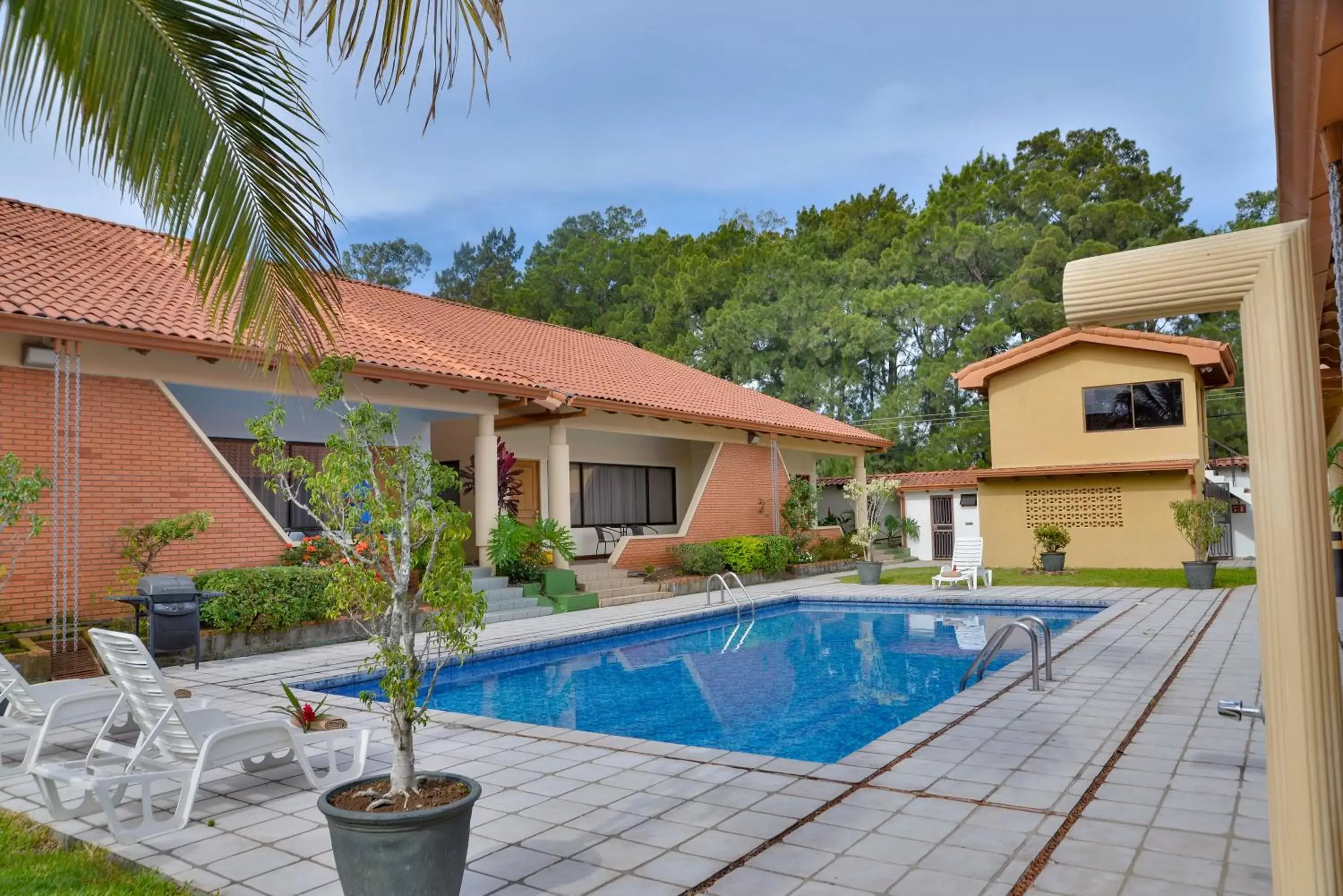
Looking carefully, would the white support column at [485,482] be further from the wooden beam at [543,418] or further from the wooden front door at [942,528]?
the wooden front door at [942,528]

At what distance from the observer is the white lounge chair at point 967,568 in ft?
55.5

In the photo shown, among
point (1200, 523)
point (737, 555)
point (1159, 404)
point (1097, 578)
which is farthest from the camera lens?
point (1159, 404)

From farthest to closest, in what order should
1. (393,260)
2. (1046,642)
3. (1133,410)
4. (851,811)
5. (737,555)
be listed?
(393,260)
(1133,410)
(737,555)
(1046,642)
(851,811)

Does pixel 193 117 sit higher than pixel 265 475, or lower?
higher

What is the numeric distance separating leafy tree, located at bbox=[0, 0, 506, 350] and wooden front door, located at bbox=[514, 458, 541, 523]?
1511cm

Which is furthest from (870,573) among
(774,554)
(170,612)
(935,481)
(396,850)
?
(396,850)

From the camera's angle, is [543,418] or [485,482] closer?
[485,482]

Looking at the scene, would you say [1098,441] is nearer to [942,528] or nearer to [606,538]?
[942,528]

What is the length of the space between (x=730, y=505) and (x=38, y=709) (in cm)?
1583

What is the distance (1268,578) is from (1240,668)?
8025mm

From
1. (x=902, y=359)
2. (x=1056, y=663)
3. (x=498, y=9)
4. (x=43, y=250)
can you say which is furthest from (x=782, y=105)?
(x=498, y=9)

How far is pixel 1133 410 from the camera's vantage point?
2184 cm

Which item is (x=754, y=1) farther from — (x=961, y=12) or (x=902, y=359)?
(x=902, y=359)

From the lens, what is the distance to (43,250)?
41.8ft
